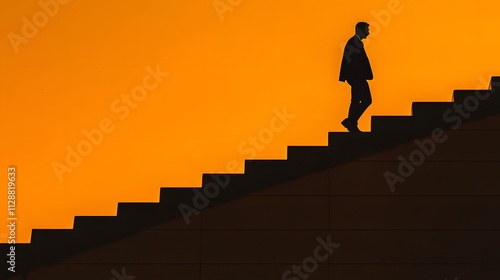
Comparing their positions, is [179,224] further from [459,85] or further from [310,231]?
[459,85]

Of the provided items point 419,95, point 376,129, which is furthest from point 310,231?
point 419,95

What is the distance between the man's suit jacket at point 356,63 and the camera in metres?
12.8

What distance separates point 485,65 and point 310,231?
478cm

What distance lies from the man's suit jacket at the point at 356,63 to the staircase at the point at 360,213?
64cm

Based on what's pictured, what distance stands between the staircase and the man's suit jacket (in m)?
0.64

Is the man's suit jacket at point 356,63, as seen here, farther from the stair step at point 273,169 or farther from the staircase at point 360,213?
the stair step at point 273,169

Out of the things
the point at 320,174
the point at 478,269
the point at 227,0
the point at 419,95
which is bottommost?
the point at 478,269

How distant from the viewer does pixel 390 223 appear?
41.3ft

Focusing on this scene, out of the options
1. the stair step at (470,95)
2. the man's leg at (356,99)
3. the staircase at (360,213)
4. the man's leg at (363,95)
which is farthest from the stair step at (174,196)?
the stair step at (470,95)

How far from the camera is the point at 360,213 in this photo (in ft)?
41.3

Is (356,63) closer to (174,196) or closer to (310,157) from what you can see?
(310,157)

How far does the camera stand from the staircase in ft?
40.8

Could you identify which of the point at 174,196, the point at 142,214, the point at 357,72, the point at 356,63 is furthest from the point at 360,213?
the point at 142,214

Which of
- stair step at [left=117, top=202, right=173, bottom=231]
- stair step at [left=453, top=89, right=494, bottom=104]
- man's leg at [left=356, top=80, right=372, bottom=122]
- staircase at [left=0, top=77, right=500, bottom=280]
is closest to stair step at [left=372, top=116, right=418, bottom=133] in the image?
staircase at [left=0, top=77, right=500, bottom=280]
